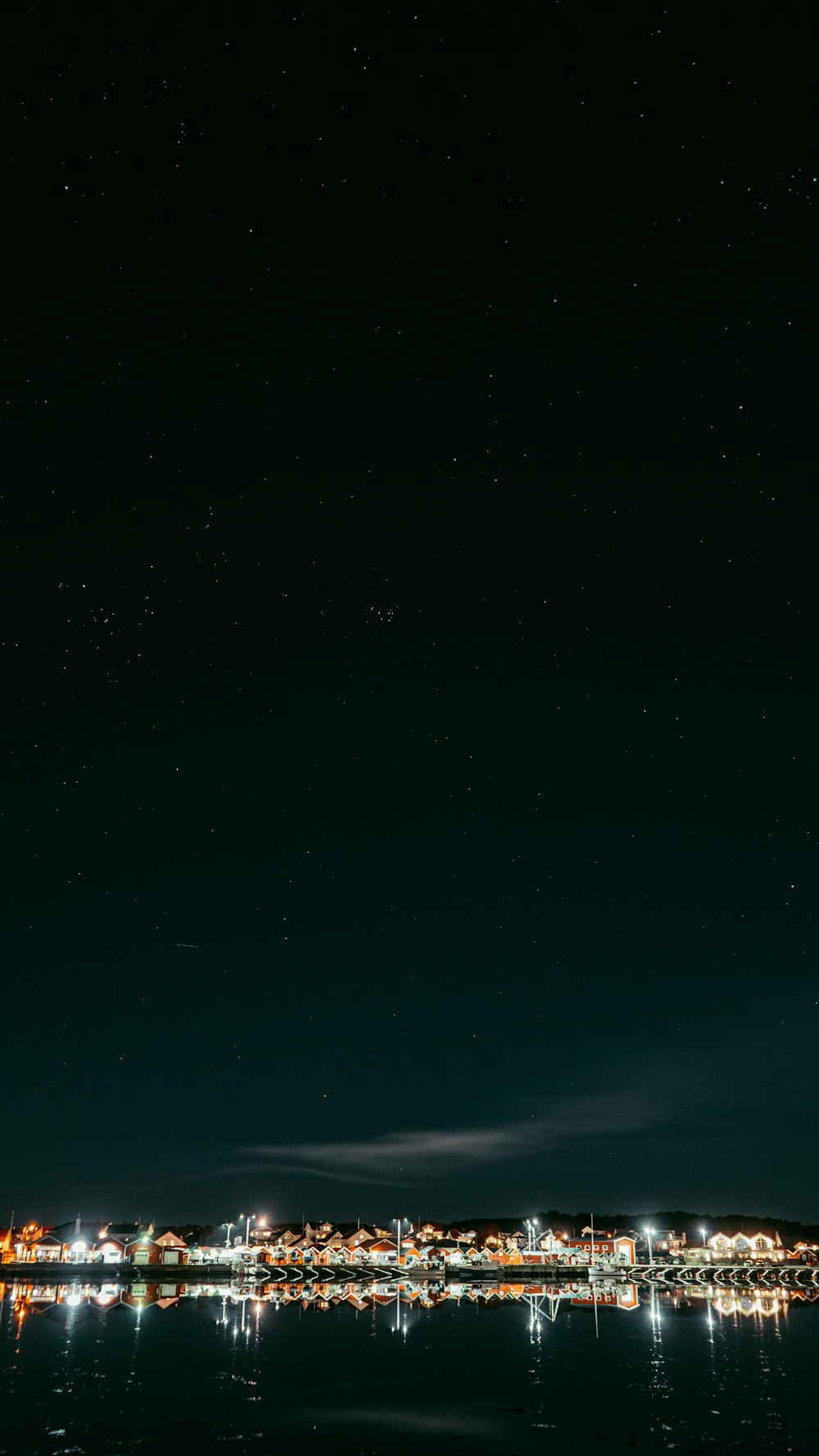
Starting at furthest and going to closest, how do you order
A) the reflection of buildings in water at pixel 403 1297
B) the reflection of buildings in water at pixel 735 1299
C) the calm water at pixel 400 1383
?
the reflection of buildings in water at pixel 735 1299 < the reflection of buildings in water at pixel 403 1297 < the calm water at pixel 400 1383

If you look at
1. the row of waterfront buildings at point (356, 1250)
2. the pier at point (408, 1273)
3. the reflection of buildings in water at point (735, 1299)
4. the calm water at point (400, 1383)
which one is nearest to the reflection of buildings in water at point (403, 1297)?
the reflection of buildings in water at point (735, 1299)

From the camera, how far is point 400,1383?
35.7 meters

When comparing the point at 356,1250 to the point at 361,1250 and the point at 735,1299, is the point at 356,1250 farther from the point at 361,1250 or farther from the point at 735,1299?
the point at 735,1299

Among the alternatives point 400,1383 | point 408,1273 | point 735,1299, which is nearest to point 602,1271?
point 408,1273

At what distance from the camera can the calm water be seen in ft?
84.1

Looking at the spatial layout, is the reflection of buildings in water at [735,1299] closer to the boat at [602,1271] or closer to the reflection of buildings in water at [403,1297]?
the reflection of buildings in water at [403,1297]

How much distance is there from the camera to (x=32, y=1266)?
133m

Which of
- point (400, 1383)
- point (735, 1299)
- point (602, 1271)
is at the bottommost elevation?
point (602, 1271)

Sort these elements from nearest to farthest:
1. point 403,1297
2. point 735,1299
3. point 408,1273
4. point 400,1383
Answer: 1. point 400,1383
2. point 735,1299
3. point 403,1297
4. point 408,1273

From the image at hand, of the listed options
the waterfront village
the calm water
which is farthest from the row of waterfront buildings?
the calm water

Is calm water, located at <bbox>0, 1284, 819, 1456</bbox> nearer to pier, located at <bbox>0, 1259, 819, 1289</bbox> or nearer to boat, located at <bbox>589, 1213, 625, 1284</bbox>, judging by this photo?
pier, located at <bbox>0, 1259, 819, 1289</bbox>

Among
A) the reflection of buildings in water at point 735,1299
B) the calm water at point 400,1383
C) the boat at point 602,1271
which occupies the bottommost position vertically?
the boat at point 602,1271

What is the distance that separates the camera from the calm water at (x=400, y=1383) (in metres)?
25.6

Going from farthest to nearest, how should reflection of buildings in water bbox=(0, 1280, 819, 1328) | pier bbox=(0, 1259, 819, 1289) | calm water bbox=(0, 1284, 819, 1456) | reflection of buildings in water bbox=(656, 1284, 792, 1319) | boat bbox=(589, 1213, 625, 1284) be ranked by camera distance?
boat bbox=(589, 1213, 625, 1284) < pier bbox=(0, 1259, 819, 1289) < reflection of buildings in water bbox=(656, 1284, 792, 1319) < reflection of buildings in water bbox=(0, 1280, 819, 1328) < calm water bbox=(0, 1284, 819, 1456)
